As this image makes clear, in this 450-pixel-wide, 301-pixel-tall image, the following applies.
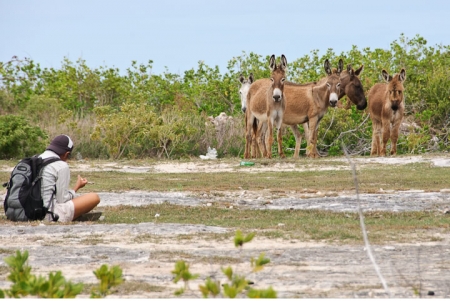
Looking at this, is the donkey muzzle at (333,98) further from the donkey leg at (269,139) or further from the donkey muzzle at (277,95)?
the donkey leg at (269,139)

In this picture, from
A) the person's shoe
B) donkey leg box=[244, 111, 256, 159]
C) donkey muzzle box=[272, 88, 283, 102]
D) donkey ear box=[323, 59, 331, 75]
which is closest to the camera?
the person's shoe

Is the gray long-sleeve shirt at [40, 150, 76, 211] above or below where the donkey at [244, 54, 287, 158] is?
below

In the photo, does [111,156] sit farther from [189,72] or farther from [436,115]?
[189,72]

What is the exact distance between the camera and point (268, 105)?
83.7ft

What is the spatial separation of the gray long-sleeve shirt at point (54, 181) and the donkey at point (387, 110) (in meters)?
14.1

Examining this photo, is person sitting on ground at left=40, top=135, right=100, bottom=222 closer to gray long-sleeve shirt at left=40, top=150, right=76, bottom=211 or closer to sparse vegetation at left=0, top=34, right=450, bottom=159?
gray long-sleeve shirt at left=40, top=150, right=76, bottom=211

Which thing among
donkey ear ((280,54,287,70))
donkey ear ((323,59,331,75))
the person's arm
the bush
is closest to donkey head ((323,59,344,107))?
donkey ear ((323,59,331,75))

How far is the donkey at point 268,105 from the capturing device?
83.0 feet

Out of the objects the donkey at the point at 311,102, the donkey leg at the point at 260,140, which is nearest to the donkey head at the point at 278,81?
the donkey at the point at 311,102

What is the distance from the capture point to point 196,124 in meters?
30.3

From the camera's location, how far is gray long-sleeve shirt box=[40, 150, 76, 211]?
12031mm

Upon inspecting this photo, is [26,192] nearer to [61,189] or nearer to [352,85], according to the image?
[61,189]

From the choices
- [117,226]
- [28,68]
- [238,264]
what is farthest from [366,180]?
[28,68]

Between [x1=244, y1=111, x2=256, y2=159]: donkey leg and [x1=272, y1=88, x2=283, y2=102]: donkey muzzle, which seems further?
[x1=244, y1=111, x2=256, y2=159]: donkey leg
